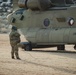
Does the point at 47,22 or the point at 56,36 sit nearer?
the point at 56,36

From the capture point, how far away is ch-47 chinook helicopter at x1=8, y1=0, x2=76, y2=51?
17906 mm

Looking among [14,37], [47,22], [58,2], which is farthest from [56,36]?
[14,37]

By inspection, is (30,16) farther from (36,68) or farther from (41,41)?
(36,68)

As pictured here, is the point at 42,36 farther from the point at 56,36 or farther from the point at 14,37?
the point at 14,37

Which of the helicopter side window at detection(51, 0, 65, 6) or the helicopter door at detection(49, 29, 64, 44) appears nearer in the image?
the helicopter door at detection(49, 29, 64, 44)

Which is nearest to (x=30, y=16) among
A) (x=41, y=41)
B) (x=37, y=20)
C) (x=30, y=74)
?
(x=37, y=20)

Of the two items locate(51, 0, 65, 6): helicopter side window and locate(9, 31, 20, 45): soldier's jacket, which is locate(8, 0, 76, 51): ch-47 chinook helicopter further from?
locate(9, 31, 20, 45): soldier's jacket

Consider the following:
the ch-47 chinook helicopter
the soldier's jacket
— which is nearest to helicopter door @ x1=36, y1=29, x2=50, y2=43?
the ch-47 chinook helicopter

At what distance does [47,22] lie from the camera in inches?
746

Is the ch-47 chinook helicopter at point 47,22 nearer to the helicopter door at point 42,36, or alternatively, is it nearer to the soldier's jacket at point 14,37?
the helicopter door at point 42,36

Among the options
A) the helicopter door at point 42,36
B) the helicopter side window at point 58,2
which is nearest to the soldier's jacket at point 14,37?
the helicopter door at point 42,36

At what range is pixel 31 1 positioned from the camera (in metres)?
18.8

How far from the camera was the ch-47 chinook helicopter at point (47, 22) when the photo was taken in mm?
17906

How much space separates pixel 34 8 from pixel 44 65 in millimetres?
7067
